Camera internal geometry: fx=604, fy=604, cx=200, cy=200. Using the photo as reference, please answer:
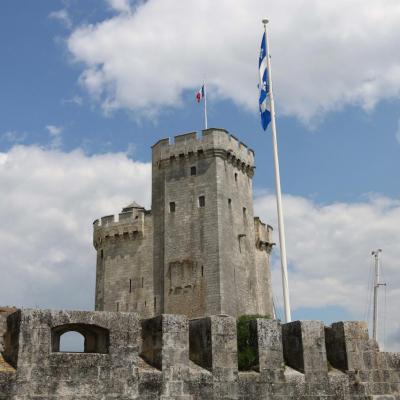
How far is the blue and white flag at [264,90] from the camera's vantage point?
23344 mm

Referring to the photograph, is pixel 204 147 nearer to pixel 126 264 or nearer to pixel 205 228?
pixel 205 228

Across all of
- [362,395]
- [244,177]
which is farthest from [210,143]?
[362,395]

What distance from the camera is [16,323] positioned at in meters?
10.7

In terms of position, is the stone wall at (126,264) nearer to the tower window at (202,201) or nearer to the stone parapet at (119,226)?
the stone parapet at (119,226)

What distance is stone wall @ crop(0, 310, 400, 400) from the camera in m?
10.6

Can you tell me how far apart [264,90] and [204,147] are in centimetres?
2368

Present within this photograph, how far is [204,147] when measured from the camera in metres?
47.2

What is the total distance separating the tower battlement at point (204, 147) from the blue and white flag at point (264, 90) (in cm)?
2275

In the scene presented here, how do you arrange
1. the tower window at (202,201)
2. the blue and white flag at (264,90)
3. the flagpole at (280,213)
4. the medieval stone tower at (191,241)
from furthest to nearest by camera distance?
1. the tower window at (202,201)
2. the medieval stone tower at (191,241)
3. the blue and white flag at (264,90)
4. the flagpole at (280,213)

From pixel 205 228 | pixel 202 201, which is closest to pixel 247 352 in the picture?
pixel 205 228

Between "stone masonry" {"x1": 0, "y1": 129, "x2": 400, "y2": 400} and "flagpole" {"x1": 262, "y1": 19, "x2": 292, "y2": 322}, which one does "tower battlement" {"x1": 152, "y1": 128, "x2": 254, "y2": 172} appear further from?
"stone masonry" {"x1": 0, "y1": 129, "x2": 400, "y2": 400}

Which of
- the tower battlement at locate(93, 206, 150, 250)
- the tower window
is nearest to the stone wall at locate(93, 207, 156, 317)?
the tower battlement at locate(93, 206, 150, 250)

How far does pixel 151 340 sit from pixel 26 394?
255 cm

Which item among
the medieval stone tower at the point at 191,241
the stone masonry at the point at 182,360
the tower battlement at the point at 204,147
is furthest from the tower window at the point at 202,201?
the stone masonry at the point at 182,360
